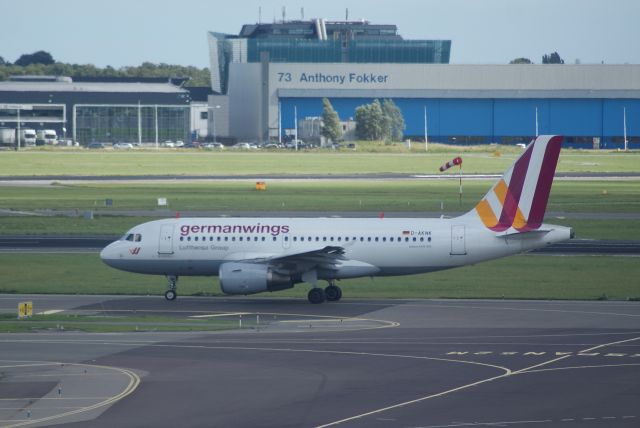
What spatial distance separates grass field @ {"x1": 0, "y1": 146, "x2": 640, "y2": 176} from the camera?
138625 mm

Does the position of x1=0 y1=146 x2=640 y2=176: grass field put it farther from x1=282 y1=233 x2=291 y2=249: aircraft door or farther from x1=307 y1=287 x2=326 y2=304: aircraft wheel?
x1=307 y1=287 x2=326 y2=304: aircraft wheel

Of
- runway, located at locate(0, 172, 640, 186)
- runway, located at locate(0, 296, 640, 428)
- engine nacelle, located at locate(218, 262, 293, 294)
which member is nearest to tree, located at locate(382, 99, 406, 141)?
runway, located at locate(0, 172, 640, 186)

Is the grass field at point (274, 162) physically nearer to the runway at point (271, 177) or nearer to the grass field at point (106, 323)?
the runway at point (271, 177)

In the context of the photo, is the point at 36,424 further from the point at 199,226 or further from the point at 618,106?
the point at 618,106

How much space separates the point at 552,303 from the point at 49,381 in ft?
77.6

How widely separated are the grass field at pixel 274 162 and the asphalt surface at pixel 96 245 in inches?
2496

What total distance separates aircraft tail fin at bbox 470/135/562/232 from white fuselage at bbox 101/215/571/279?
0.56 metres

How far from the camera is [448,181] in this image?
11919 centimetres

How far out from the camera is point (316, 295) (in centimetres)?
4647

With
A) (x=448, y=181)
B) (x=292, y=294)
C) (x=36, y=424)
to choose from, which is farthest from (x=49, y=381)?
(x=448, y=181)

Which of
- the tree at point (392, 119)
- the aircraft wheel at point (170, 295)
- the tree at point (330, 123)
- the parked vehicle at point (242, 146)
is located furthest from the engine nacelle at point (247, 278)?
the tree at point (330, 123)

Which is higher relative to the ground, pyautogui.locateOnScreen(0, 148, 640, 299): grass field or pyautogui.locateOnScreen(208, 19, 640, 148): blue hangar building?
pyautogui.locateOnScreen(208, 19, 640, 148): blue hangar building

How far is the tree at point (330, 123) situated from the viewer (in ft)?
601

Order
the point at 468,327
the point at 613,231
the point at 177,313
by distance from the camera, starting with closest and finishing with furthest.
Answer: the point at 468,327 < the point at 177,313 < the point at 613,231
